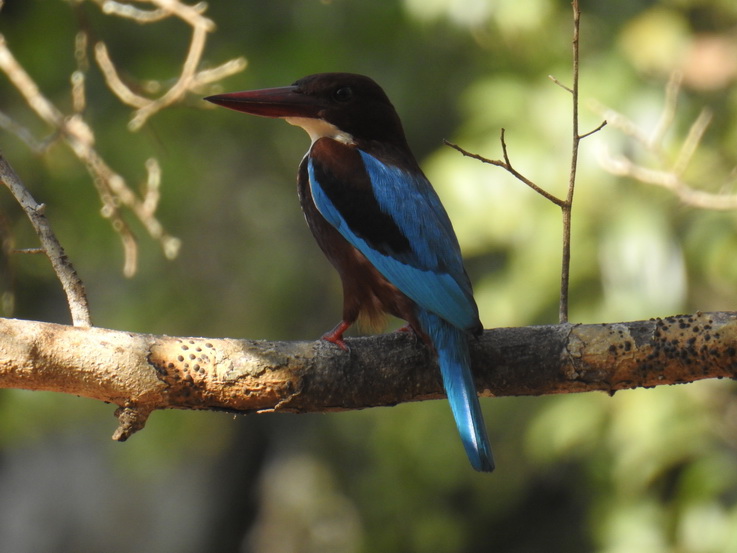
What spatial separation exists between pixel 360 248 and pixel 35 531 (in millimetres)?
5824

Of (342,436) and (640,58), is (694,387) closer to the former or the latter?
(640,58)

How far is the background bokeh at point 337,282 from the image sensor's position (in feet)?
13.1

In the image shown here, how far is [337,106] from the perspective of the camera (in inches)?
128

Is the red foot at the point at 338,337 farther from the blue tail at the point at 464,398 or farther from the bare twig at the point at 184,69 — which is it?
the bare twig at the point at 184,69

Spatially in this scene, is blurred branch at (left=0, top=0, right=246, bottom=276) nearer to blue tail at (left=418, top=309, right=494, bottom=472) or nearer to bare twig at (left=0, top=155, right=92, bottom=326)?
bare twig at (left=0, top=155, right=92, bottom=326)

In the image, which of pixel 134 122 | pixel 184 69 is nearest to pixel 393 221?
pixel 184 69

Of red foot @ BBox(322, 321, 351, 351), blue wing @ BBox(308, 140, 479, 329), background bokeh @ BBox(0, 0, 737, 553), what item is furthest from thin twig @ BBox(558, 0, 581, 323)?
background bokeh @ BBox(0, 0, 737, 553)

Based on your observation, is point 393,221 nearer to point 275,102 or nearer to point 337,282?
point 275,102

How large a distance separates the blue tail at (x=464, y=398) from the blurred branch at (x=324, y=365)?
52mm

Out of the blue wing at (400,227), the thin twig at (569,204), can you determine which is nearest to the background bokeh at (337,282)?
the blue wing at (400,227)

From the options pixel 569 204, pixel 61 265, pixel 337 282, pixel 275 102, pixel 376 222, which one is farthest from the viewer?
pixel 337 282

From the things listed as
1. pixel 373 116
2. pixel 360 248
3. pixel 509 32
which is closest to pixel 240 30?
pixel 509 32

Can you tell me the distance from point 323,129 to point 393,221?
49 centimetres

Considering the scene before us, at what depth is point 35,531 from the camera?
780 cm
